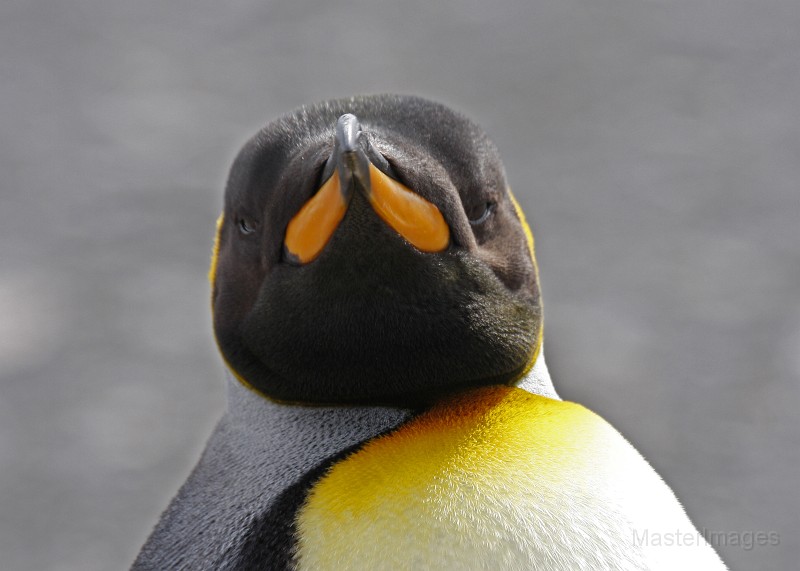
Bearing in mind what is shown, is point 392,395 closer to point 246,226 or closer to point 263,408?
point 263,408

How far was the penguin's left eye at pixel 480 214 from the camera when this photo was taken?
1.34m

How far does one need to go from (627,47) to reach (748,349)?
2615 millimetres

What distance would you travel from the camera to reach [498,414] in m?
1.25

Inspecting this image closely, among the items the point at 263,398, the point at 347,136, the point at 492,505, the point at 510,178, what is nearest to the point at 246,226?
the point at 263,398

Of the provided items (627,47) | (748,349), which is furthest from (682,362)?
(627,47)

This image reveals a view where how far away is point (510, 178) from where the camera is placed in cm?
504

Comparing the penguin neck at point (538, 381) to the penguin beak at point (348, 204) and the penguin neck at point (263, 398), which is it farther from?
the penguin beak at point (348, 204)

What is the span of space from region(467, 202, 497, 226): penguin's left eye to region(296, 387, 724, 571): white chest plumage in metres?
0.24

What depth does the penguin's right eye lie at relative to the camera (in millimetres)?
1367

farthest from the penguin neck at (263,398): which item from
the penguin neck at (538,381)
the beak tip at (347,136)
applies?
the beak tip at (347,136)

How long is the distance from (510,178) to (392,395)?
152 inches

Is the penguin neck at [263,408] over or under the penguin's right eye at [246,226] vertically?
under

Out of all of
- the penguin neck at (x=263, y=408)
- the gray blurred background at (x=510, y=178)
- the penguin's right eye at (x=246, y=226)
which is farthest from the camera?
the gray blurred background at (x=510, y=178)

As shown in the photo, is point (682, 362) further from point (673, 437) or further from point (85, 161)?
point (85, 161)
